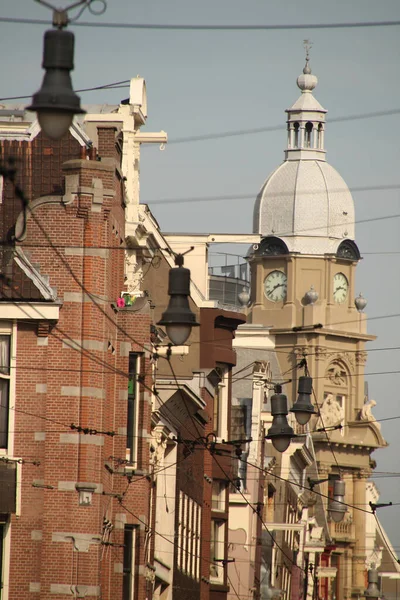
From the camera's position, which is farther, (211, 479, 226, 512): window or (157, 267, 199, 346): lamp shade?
(211, 479, 226, 512): window

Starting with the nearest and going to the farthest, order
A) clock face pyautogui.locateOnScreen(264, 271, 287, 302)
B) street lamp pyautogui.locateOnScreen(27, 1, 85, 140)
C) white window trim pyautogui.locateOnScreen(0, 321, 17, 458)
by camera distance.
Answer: street lamp pyautogui.locateOnScreen(27, 1, 85, 140) < white window trim pyautogui.locateOnScreen(0, 321, 17, 458) < clock face pyautogui.locateOnScreen(264, 271, 287, 302)

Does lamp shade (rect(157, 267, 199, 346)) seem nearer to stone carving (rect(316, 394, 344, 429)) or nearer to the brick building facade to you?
the brick building facade

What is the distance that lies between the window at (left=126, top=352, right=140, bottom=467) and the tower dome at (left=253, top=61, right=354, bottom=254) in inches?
3791

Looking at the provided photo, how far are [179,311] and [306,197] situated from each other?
355 ft

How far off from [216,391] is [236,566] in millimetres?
6196

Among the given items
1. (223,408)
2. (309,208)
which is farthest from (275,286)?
(223,408)

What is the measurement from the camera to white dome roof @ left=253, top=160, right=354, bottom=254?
140000mm

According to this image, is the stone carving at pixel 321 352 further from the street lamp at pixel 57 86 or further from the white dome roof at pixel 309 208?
the street lamp at pixel 57 86

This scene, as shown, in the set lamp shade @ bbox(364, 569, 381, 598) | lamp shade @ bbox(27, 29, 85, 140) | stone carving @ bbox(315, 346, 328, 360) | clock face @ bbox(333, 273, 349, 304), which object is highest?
clock face @ bbox(333, 273, 349, 304)

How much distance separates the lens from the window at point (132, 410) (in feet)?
141

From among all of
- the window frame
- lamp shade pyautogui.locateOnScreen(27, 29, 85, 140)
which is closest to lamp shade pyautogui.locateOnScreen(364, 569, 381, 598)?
the window frame

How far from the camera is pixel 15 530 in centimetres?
3897

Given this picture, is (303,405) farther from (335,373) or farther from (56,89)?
(335,373)

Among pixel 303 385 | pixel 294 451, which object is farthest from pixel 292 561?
pixel 303 385
